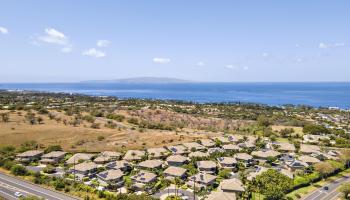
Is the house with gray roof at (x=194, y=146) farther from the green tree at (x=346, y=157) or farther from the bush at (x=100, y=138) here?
the green tree at (x=346, y=157)

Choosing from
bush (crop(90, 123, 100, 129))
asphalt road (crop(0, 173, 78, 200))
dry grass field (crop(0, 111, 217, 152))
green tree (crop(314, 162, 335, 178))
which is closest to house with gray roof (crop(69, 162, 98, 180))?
asphalt road (crop(0, 173, 78, 200))

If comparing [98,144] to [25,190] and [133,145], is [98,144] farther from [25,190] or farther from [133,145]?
[25,190]

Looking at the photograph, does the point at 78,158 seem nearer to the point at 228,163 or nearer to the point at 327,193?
the point at 228,163

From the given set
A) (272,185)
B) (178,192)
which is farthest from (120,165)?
(272,185)

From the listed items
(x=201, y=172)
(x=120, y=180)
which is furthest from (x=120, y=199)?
(x=201, y=172)

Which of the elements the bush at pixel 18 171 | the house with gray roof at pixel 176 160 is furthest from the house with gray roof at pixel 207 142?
the bush at pixel 18 171

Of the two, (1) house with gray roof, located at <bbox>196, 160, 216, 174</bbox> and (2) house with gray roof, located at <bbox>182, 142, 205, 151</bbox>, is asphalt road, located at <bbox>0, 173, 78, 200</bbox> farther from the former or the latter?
(2) house with gray roof, located at <bbox>182, 142, 205, 151</bbox>
